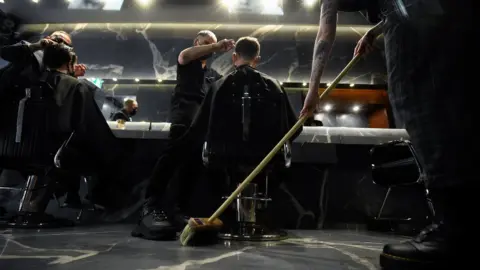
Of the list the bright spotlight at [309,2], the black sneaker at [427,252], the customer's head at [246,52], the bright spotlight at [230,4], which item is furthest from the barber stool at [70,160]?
the bright spotlight at [309,2]

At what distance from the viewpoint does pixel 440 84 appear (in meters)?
0.85

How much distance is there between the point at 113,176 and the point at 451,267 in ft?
7.67

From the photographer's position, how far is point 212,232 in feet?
5.03

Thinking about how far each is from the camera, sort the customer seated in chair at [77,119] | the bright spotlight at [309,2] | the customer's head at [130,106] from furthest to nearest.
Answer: the bright spotlight at [309,2], the customer's head at [130,106], the customer seated in chair at [77,119]

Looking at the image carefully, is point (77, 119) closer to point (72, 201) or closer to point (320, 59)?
point (72, 201)

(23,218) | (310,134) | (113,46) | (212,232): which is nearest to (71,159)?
(23,218)

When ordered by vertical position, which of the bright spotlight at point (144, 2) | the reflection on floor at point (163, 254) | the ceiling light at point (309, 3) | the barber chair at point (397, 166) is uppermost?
the bright spotlight at point (144, 2)

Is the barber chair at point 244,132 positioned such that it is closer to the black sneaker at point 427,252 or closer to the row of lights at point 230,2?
the black sneaker at point 427,252

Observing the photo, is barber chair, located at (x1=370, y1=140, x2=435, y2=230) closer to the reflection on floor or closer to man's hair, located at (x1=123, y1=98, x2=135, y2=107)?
the reflection on floor

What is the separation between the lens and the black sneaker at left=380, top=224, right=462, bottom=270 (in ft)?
2.75

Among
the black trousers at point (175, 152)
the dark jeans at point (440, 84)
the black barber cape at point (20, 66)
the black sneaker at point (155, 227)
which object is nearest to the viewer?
the dark jeans at point (440, 84)

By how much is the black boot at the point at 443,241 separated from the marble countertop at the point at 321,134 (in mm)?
1477

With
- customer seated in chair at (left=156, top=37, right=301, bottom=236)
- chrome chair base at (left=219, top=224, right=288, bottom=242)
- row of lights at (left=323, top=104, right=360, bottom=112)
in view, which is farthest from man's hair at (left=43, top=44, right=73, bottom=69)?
row of lights at (left=323, top=104, right=360, bottom=112)

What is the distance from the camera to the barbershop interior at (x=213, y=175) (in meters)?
1.14
